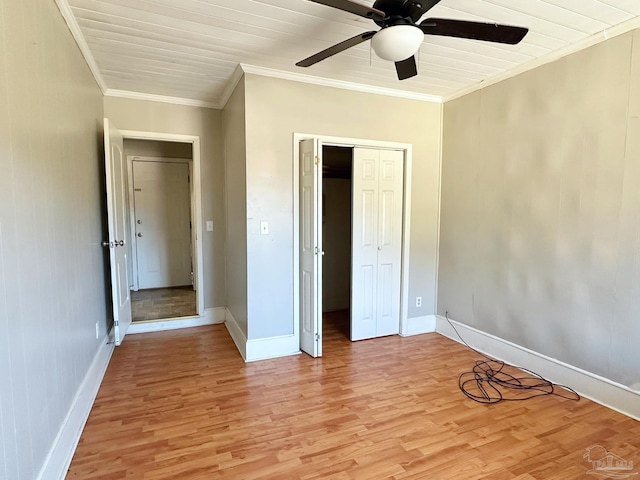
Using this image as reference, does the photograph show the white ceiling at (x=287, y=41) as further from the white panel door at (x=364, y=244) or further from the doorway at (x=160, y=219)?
the doorway at (x=160, y=219)

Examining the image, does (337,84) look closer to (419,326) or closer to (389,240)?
(389,240)

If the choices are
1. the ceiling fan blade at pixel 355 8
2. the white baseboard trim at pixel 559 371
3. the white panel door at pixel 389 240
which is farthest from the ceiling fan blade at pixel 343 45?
the white baseboard trim at pixel 559 371

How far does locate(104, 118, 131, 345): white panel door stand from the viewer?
3.04m

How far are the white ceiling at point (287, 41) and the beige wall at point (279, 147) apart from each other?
0.14m

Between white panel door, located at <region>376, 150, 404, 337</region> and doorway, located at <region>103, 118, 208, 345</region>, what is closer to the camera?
doorway, located at <region>103, 118, 208, 345</region>

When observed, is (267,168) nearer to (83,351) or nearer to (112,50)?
(112,50)

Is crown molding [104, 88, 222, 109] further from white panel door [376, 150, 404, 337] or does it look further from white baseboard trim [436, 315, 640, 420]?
white baseboard trim [436, 315, 640, 420]

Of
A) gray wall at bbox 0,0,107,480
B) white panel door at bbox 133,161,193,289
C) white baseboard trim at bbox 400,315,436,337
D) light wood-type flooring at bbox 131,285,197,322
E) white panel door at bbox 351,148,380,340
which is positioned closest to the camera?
gray wall at bbox 0,0,107,480

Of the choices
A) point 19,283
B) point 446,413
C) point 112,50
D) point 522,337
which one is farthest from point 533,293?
point 112,50

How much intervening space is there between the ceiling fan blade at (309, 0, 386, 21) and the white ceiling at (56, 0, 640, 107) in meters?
0.55

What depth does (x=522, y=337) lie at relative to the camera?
3035 millimetres

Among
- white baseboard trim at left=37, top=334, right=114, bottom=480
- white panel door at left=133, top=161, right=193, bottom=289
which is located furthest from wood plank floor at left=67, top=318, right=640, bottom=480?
white panel door at left=133, top=161, right=193, bottom=289

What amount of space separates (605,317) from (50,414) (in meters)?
3.33

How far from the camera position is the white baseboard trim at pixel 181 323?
12.8ft
